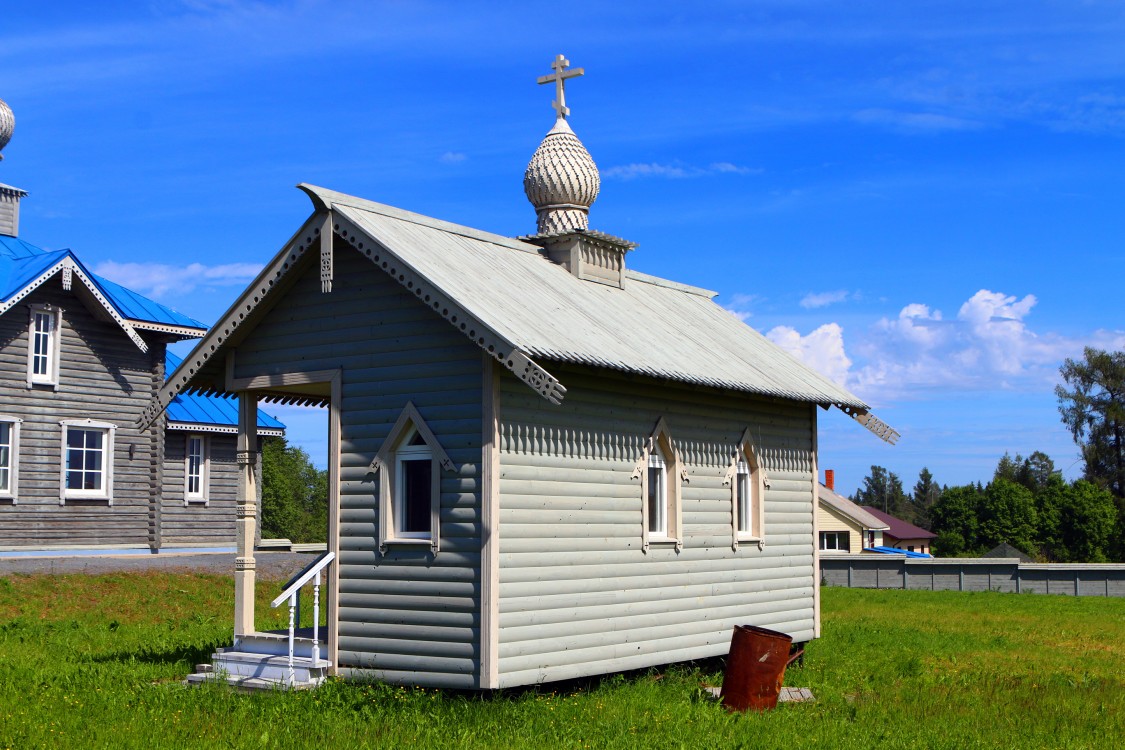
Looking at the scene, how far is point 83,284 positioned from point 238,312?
14.9 m

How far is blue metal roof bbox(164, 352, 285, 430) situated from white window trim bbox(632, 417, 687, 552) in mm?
18699

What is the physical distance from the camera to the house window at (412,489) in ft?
49.6

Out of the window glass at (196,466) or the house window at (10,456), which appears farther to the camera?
→ the window glass at (196,466)

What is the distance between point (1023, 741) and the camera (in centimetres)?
1361

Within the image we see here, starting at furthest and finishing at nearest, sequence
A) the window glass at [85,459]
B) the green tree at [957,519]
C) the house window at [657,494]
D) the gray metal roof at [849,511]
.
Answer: the green tree at [957,519]
the gray metal roof at [849,511]
the window glass at [85,459]
the house window at [657,494]

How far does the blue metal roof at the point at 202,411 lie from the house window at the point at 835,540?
4404 centimetres

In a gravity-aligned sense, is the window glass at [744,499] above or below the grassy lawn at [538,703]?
above

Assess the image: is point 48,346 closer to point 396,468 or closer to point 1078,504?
point 396,468

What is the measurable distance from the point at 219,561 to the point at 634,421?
15.9m

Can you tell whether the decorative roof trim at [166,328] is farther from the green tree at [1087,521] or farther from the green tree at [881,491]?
the green tree at [881,491]

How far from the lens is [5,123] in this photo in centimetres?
3472

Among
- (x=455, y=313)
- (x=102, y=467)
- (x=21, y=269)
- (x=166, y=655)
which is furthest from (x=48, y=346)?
(x=455, y=313)

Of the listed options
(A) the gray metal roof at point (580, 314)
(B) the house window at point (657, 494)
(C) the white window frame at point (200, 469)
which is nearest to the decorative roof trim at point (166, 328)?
(C) the white window frame at point (200, 469)

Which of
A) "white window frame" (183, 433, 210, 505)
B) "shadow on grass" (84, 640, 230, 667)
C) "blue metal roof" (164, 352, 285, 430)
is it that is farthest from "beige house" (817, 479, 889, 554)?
"shadow on grass" (84, 640, 230, 667)
